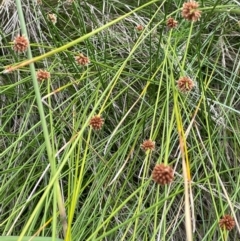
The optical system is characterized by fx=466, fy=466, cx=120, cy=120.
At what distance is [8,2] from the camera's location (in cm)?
119

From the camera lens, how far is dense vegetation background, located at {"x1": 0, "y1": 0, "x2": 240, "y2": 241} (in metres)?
0.83

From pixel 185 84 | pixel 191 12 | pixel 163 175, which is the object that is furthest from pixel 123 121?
pixel 163 175

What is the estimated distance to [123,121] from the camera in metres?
0.95

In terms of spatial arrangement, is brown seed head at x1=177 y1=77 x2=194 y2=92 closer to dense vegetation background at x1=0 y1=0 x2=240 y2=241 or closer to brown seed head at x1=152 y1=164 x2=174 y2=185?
dense vegetation background at x1=0 y1=0 x2=240 y2=241

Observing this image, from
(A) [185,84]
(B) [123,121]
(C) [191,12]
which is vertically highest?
(C) [191,12]

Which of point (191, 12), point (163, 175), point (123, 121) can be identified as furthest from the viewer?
point (123, 121)

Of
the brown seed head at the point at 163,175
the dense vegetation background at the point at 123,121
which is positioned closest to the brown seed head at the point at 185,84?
the dense vegetation background at the point at 123,121

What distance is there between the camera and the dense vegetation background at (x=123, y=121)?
826 mm

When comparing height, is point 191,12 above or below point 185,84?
above

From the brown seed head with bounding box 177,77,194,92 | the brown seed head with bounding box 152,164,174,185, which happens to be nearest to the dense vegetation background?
the brown seed head with bounding box 177,77,194,92

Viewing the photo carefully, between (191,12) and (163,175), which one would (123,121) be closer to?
(191,12)

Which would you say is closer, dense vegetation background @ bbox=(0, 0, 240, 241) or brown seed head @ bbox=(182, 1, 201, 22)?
brown seed head @ bbox=(182, 1, 201, 22)

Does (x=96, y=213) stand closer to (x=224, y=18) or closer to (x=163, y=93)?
(x=163, y=93)

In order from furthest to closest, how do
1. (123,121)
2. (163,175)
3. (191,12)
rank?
(123,121), (191,12), (163,175)
